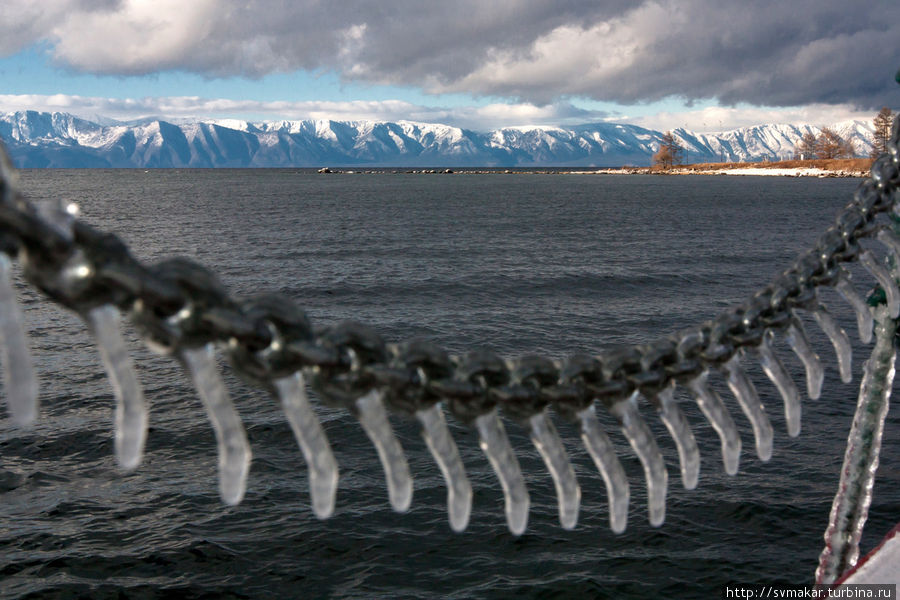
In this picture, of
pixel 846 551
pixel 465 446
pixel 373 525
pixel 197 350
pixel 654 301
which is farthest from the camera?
pixel 654 301

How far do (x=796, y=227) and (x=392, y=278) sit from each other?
162ft

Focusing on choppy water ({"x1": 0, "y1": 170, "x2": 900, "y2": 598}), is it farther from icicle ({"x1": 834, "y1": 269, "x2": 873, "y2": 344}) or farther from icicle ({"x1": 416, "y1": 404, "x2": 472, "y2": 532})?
icicle ({"x1": 416, "y1": 404, "x2": 472, "y2": 532})

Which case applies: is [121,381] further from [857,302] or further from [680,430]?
[857,302]

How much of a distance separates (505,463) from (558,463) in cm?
25

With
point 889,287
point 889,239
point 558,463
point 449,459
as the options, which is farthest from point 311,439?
point 889,287

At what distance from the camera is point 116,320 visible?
137cm

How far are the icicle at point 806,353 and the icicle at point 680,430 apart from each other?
2.11 ft

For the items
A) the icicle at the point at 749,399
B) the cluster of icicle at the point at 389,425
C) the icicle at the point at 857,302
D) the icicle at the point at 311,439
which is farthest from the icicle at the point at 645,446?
the icicle at the point at 857,302

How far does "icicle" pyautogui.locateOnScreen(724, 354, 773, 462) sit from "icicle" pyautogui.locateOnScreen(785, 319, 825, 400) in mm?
256

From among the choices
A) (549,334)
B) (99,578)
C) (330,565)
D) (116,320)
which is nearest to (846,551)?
(116,320)

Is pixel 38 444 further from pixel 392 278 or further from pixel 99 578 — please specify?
pixel 392 278

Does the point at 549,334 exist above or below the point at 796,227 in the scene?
below

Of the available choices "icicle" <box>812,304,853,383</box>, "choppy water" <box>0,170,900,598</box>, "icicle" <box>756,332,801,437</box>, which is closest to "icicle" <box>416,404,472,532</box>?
"icicle" <box>756,332,801,437</box>

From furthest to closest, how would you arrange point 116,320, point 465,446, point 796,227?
1. point 796,227
2. point 465,446
3. point 116,320
